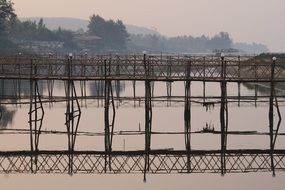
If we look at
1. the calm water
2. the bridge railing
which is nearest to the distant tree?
the bridge railing

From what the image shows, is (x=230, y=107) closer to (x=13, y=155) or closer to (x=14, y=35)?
(x=13, y=155)

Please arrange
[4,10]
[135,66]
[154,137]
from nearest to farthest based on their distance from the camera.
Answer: [154,137]
[135,66]
[4,10]

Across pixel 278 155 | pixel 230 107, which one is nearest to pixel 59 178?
pixel 278 155

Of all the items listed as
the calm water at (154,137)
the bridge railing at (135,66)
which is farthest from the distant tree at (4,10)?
the calm water at (154,137)

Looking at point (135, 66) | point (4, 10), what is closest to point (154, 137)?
point (135, 66)

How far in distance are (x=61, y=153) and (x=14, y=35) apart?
130249mm

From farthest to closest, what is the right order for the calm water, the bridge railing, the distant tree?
the distant tree
the bridge railing
the calm water

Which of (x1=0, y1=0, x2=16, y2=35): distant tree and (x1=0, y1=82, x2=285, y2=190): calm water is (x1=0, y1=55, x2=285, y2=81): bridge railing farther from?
(x1=0, y1=0, x2=16, y2=35): distant tree

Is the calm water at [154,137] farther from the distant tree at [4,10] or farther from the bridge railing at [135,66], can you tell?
the distant tree at [4,10]

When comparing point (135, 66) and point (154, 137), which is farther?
point (135, 66)

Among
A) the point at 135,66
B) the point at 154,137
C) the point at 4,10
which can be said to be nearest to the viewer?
the point at 154,137

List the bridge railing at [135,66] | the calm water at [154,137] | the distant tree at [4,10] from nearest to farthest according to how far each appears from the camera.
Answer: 1. the calm water at [154,137]
2. the bridge railing at [135,66]
3. the distant tree at [4,10]

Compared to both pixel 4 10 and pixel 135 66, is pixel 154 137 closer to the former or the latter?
pixel 135 66

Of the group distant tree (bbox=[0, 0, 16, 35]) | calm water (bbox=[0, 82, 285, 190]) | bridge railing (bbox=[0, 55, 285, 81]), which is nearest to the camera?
calm water (bbox=[0, 82, 285, 190])
